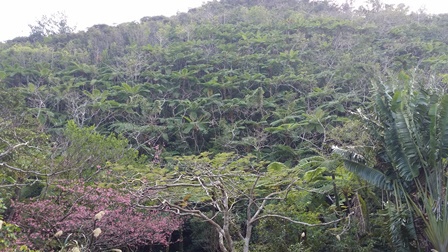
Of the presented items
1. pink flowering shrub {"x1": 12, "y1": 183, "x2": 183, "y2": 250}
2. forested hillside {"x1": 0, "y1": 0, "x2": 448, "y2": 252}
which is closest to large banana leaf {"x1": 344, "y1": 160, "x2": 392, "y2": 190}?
forested hillside {"x1": 0, "y1": 0, "x2": 448, "y2": 252}

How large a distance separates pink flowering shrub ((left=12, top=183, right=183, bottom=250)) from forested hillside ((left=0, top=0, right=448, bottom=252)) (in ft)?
0.16

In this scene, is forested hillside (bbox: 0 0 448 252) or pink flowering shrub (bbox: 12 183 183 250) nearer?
forested hillside (bbox: 0 0 448 252)

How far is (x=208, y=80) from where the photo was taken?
21.6 metres

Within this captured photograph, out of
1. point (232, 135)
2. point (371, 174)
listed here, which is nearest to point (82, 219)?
point (371, 174)

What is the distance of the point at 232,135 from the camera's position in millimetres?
16359

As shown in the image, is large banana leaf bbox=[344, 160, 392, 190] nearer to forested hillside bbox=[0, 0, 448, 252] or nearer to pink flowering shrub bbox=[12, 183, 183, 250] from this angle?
forested hillside bbox=[0, 0, 448, 252]

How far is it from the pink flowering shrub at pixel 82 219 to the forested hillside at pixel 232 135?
0.05 m

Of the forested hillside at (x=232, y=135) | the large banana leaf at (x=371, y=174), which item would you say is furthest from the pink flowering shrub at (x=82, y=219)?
the large banana leaf at (x=371, y=174)

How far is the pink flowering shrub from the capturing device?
8.91 metres

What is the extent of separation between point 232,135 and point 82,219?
820 centimetres

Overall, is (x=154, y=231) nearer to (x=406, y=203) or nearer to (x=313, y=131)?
(x=406, y=203)

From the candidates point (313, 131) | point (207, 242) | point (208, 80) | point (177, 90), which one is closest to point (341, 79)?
point (313, 131)

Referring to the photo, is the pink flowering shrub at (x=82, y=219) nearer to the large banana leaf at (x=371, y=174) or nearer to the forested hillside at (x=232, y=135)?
the forested hillside at (x=232, y=135)

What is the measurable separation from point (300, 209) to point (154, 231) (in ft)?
12.7
